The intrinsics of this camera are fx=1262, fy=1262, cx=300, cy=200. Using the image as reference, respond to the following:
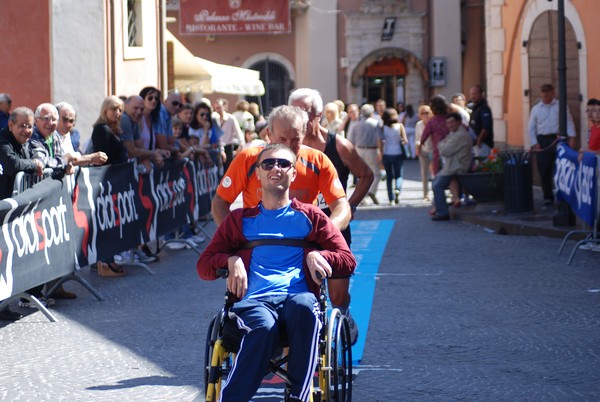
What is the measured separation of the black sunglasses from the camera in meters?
6.29

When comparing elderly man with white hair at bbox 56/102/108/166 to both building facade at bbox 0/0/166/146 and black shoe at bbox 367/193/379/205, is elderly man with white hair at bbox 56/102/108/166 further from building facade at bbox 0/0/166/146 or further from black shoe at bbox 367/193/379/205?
black shoe at bbox 367/193/379/205

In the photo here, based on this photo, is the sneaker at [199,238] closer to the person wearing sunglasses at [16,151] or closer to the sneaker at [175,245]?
the sneaker at [175,245]

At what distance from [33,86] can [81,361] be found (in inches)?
545

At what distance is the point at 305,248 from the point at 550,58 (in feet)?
61.6

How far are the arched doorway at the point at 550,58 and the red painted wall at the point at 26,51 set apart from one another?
9267mm

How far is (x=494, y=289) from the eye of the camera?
1159 centimetres

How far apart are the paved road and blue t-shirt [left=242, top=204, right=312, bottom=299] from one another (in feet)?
3.71

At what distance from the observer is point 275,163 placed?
629 cm

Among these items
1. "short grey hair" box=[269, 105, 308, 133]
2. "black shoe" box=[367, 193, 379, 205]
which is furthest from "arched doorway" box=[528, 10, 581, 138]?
"short grey hair" box=[269, 105, 308, 133]

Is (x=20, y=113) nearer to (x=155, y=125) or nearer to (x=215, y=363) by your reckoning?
(x=155, y=125)

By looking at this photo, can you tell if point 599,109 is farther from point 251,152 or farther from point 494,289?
point 251,152

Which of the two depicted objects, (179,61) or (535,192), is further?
(179,61)

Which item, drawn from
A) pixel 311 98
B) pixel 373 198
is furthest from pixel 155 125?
pixel 373 198

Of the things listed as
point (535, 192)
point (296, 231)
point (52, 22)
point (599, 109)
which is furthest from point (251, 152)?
point (535, 192)
